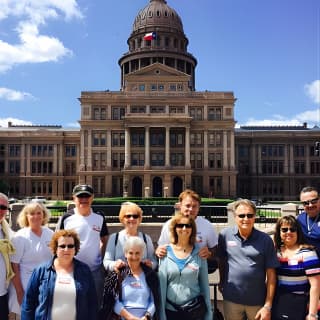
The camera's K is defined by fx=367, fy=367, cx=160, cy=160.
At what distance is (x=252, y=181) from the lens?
255 feet

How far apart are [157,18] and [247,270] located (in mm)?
90091

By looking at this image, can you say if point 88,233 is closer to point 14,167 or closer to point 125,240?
Answer: point 125,240

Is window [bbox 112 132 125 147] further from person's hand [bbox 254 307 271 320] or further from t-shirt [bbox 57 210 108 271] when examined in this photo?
person's hand [bbox 254 307 271 320]

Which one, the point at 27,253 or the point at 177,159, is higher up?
the point at 177,159

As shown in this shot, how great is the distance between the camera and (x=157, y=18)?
8869 centimetres

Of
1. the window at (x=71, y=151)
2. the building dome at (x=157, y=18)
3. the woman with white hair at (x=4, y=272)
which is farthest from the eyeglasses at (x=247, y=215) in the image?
the building dome at (x=157, y=18)

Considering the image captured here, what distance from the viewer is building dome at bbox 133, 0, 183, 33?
290 feet

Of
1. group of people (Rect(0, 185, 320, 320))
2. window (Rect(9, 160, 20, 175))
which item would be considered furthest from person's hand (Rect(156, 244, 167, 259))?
window (Rect(9, 160, 20, 175))

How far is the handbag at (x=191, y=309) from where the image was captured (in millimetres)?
5852

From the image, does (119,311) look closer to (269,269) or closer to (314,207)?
(269,269)

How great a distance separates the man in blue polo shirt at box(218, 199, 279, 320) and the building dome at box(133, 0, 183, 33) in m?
87.7

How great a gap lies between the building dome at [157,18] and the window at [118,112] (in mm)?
29499

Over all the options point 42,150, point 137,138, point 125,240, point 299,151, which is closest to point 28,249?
point 125,240

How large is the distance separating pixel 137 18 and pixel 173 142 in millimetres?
40591
